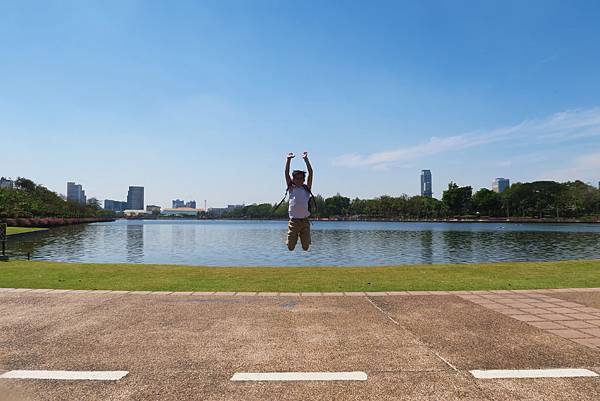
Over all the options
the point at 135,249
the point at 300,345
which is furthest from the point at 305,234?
the point at 135,249

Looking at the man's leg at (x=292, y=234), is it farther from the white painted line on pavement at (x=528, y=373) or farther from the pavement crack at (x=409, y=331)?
the white painted line on pavement at (x=528, y=373)

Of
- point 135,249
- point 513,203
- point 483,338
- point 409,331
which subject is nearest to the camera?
point 483,338

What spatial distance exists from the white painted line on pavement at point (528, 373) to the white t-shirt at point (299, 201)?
447 cm

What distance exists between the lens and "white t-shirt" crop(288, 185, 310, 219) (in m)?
7.91

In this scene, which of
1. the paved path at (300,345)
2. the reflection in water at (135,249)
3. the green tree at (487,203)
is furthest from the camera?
the green tree at (487,203)

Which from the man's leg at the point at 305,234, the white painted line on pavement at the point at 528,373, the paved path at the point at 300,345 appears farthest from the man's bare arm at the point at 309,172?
the white painted line on pavement at the point at 528,373

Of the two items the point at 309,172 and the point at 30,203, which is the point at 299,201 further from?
the point at 30,203

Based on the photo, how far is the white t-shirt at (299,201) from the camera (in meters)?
7.91

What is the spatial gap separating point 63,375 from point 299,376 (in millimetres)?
2528

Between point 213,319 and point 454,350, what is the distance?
3717 millimetres

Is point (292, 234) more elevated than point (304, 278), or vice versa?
point (292, 234)

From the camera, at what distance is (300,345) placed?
514 cm

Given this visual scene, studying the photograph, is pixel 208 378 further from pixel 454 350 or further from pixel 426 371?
pixel 454 350

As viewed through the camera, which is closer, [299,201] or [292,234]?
[299,201]
